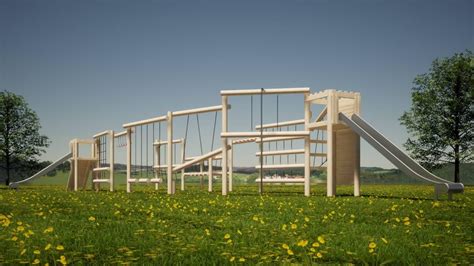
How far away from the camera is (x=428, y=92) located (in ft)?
118

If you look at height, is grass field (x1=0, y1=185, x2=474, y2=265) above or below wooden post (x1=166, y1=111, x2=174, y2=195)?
below

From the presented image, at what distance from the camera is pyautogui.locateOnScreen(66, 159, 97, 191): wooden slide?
26.5m

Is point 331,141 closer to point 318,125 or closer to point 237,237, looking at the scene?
point 318,125

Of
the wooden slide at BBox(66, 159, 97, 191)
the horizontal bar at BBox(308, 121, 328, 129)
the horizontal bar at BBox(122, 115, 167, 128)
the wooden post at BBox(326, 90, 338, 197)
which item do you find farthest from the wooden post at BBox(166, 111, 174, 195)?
the wooden slide at BBox(66, 159, 97, 191)

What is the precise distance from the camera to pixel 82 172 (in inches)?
1050

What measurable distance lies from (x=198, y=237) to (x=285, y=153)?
14.6m

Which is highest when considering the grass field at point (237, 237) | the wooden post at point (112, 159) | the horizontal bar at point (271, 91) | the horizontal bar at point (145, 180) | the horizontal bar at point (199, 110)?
the horizontal bar at point (271, 91)

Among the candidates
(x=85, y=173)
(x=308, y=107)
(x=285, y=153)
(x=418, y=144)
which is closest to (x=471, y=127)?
(x=418, y=144)

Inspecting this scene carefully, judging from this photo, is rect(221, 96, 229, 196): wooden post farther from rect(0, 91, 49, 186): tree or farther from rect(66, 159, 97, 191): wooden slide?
rect(0, 91, 49, 186): tree

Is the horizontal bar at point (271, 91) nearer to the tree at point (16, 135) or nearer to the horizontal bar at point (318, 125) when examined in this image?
the horizontal bar at point (318, 125)

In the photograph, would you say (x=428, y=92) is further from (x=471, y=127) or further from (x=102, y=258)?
(x=102, y=258)

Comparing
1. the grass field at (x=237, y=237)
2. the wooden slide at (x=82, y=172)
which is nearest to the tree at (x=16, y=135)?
the wooden slide at (x=82, y=172)

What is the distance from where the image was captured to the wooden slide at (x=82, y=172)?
26.5m

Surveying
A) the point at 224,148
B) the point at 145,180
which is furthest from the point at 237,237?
the point at 145,180
